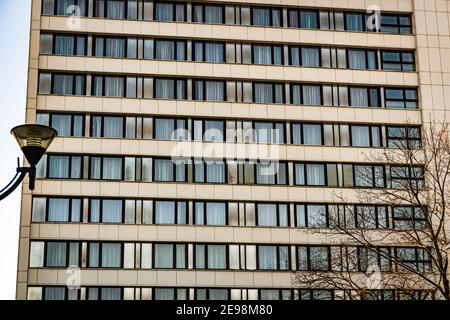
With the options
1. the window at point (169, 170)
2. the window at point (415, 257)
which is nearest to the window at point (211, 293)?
the window at point (169, 170)

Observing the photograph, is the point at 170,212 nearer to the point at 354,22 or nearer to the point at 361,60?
the point at 361,60

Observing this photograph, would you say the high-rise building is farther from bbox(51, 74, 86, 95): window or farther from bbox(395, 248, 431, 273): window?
bbox(395, 248, 431, 273): window

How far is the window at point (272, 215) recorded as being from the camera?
46594mm

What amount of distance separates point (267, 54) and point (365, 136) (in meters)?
7.85

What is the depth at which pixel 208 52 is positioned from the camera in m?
48.6

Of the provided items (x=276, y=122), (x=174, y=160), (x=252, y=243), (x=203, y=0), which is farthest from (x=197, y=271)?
(x=203, y=0)

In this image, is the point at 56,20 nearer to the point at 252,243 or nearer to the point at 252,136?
the point at 252,136

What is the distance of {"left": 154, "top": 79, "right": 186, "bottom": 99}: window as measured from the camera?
157 feet

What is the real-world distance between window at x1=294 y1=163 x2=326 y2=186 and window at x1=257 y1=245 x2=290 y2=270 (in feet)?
14.4

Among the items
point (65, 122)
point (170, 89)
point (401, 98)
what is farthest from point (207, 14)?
point (401, 98)

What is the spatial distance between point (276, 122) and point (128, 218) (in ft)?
34.8

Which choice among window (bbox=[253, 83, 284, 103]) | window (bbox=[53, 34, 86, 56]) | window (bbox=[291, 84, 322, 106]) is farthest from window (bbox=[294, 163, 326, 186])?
window (bbox=[53, 34, 86, 56])

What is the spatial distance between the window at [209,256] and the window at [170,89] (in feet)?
30.1

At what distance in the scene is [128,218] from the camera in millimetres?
45469
